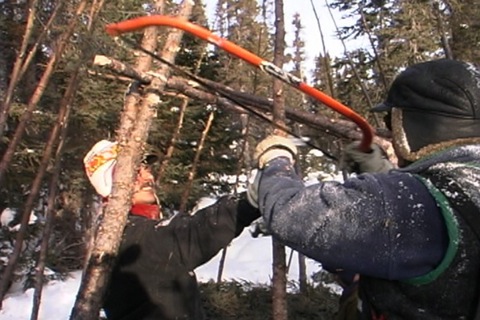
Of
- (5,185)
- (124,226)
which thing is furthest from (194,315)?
(5,185)

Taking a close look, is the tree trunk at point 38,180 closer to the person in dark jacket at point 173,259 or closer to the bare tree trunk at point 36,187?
the bare tree trunk at point 36,187

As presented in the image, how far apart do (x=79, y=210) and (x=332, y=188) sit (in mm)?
13292

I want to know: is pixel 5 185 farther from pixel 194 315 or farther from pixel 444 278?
pixel 444 278

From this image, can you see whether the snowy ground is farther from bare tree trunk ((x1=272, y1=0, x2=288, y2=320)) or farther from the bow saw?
the bow saw

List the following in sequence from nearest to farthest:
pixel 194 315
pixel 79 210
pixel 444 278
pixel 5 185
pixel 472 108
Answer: pixel 444 278, pixel 472 108, pixel 194 315, pixel 5 185, pixel 79 210

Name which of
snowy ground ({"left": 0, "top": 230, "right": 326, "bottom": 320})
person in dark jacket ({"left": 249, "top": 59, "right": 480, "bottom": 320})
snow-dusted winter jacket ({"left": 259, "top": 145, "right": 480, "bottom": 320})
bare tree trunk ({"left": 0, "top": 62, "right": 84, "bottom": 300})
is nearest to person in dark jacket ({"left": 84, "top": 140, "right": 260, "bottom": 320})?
person in dark jacket ({"left": 249, "top": 59, "right": 480, "bottom": 320})

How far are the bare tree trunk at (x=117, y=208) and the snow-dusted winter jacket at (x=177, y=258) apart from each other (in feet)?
1.24

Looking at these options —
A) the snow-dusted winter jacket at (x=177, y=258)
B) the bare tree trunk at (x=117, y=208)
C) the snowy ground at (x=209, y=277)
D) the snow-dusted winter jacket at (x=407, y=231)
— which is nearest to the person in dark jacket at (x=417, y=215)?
the snow-dusted winter jacket at (x=407, y=231)

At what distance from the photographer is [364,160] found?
8.35 feet

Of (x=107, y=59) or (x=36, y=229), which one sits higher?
(x=36, y=229)

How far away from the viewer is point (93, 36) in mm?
6402

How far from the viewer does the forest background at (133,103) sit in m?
3.72

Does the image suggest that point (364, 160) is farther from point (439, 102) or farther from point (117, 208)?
point (117, 208)

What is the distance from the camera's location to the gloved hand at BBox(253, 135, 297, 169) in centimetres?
190
